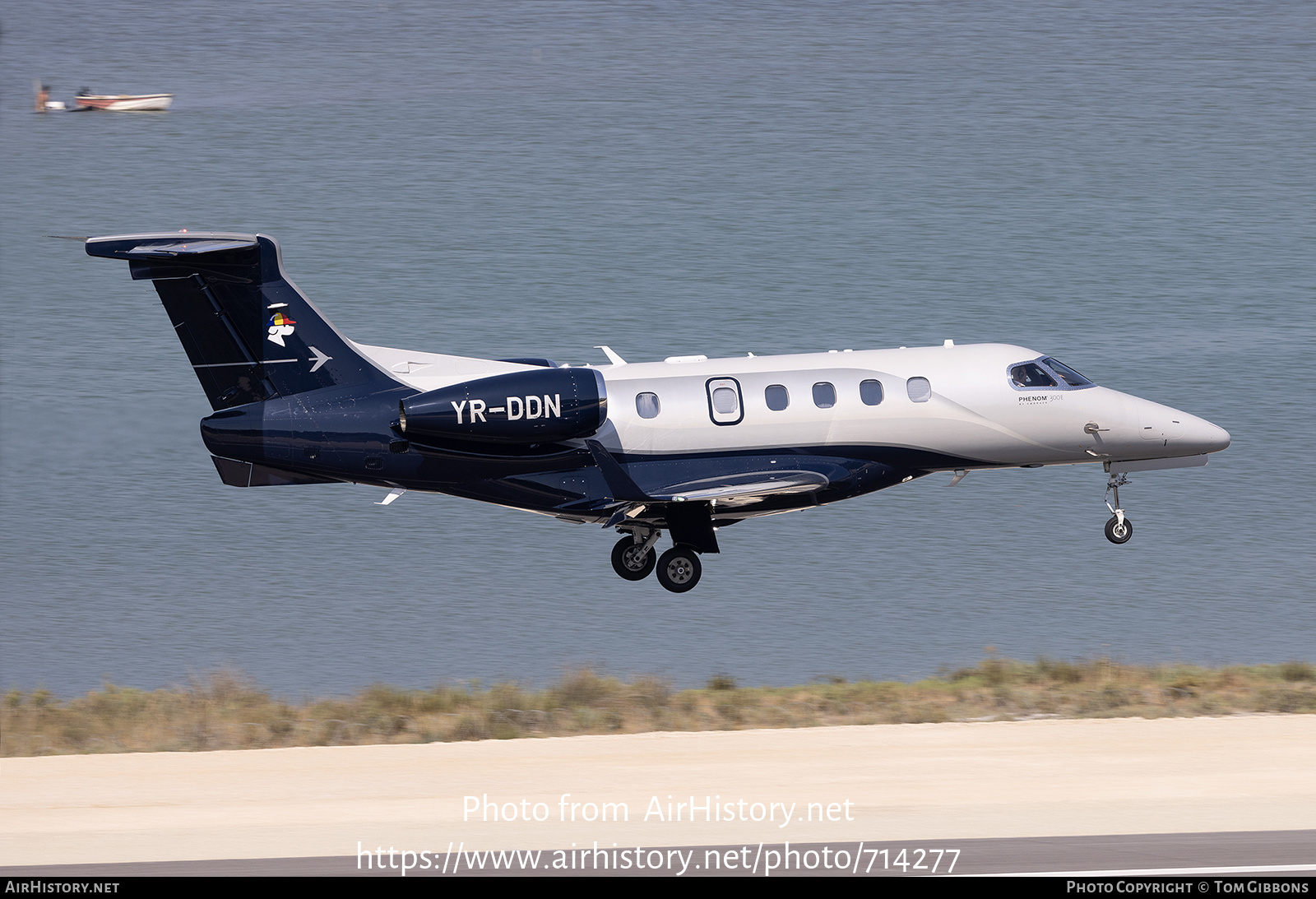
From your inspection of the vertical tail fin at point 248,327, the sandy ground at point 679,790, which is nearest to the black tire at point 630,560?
the sandy ground at point 679,790

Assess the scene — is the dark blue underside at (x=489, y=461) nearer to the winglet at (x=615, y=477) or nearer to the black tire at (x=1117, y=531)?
the winglet at (x=615, y=477)

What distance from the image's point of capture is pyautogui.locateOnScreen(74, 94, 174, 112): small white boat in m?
69.3

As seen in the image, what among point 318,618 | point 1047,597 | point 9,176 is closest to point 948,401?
point 1047,597

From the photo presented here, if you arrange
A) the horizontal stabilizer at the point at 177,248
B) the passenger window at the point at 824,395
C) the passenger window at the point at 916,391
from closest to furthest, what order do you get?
the horizontal stabilizer at the point at 177,248, the passenger window at the point at 824,395, the passenger window at the point at 916,391

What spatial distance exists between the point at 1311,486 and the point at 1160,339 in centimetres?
867

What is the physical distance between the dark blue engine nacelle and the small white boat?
166 feet

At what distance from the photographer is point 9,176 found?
7062cm

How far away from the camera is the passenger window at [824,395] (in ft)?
83.3

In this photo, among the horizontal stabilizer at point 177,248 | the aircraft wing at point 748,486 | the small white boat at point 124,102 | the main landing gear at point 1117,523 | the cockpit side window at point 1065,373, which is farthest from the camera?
the small white boat at point 124,102

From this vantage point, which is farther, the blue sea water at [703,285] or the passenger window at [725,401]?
the blue sea water at [703,285]

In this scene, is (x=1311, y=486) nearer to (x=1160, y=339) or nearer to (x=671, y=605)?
(x=1160, y=339)

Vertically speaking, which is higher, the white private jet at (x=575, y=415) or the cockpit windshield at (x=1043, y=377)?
the cockpit windshield at (x=1043, y=377)

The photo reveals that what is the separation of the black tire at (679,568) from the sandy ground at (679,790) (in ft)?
12.6

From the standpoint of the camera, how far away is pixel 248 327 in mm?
25344
